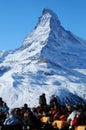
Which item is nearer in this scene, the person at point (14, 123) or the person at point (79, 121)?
the person at point (14, 123)

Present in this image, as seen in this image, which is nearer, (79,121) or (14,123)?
(14,123)

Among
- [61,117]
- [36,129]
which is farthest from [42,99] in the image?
[36,129]

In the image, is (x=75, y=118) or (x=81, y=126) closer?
(x=81, y=126)

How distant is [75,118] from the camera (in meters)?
28.4

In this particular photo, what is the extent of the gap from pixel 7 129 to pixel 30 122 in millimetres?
1740

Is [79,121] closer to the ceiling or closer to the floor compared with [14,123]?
closer to the floor

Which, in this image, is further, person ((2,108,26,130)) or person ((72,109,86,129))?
person ((72,109,86,129))

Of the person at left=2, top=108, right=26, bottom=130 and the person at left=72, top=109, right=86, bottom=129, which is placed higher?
the person at left=2, top=108, right=26, bottom=130

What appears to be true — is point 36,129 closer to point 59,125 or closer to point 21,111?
point 59,125

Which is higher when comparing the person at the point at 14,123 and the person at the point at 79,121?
the person at the point at 14,123

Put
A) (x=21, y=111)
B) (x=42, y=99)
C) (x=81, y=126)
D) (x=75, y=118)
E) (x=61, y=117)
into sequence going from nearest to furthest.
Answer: (x=81, y=126) < (x=75, y=118) < (x=61, y=117) < (x=21, y=111) < (x=42, y=99)

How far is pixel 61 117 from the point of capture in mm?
31016

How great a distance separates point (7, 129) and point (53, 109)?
23.8ft

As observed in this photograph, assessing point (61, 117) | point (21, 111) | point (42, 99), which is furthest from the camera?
point (42, 99)
